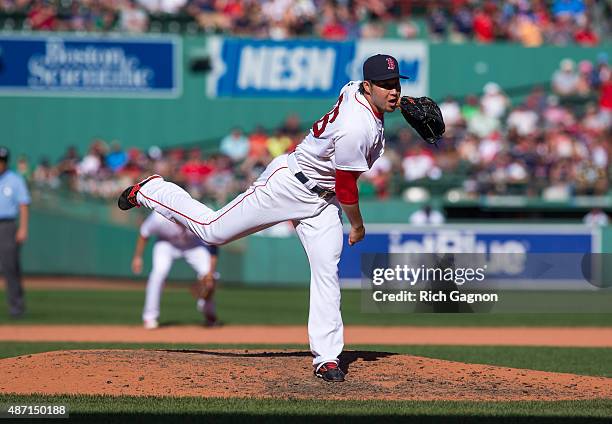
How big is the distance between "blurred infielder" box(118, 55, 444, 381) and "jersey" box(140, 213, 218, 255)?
14.2 feet

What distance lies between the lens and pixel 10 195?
12.8 meters

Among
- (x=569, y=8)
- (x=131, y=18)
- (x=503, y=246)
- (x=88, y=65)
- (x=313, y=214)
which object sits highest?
(x=569, y=8)

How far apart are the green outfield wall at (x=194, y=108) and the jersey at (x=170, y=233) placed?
9.82m

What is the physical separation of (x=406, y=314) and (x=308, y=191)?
8719mm

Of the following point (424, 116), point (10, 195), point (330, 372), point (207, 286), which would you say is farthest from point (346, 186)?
point (10, 195)

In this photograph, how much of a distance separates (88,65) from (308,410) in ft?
52.0

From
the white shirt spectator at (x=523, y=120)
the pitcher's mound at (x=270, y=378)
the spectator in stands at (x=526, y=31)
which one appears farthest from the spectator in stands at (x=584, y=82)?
the pitcher's mound at (x=270, y=378)

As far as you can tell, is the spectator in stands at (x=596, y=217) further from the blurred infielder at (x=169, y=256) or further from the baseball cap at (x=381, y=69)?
the baseball cap at (x=381, y=69)

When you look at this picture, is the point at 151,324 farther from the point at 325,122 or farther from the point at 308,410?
the point at 308,410

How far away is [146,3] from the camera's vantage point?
2195 centimetres

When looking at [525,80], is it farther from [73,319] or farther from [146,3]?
[73,319]

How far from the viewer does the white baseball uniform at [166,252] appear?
12.3 m

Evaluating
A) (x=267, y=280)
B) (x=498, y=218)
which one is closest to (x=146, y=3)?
(x=267, y=280)

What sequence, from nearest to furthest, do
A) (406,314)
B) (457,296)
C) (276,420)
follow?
1. (276,420)
2. (457,296)
3. (406,314)
